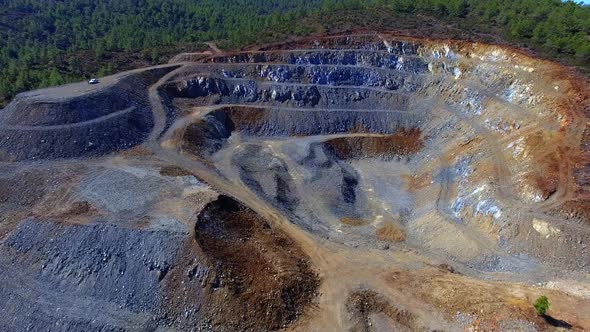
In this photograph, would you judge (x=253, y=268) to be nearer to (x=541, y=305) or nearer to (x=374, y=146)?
(x=541, y=305)

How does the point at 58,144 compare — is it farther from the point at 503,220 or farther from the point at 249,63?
the point at 503,220

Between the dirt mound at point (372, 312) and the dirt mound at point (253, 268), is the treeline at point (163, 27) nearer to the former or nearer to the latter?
the dirt mound at point (253, 268)

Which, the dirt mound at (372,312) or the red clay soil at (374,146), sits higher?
the dirt mound at (372,312)

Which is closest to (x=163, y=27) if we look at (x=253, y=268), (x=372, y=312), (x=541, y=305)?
(x=253, y=268)

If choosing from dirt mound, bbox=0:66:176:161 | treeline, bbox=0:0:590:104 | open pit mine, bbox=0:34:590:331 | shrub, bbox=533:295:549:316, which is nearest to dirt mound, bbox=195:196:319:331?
open pit mine, bbox=0:34:590:331

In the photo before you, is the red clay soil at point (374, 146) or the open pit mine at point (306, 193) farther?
the red clay soil at point (374, 146)

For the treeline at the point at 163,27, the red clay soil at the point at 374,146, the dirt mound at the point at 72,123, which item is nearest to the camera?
the dirt mound at the point at 72,123

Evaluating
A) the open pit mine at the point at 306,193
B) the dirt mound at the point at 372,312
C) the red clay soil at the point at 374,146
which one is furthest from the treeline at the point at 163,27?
the dirt mound at the point at 372,312
